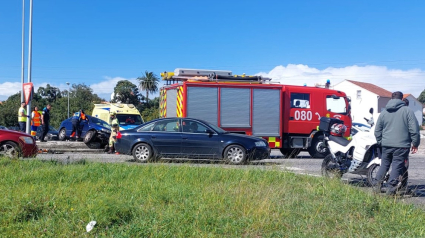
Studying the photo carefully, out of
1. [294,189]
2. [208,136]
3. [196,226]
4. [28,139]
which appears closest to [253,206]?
[196,226]

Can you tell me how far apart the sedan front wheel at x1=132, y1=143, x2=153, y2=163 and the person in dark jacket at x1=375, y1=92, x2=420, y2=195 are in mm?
7056

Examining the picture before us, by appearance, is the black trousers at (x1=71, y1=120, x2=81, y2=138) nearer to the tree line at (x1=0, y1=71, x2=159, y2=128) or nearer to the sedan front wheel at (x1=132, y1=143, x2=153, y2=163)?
the sedan front wheel at (x1=132, y1=143, x2=153, y2=163)

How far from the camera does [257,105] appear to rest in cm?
1577

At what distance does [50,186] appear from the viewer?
7.03 meters

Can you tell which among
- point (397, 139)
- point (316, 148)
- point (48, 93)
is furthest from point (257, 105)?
point (48, 93)

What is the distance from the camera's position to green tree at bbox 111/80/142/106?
66.2 m

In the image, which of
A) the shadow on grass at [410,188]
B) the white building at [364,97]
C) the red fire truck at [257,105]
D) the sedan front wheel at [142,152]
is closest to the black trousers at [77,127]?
the red fire truck at [257,105]

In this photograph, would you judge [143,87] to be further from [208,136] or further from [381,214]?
[381,214]

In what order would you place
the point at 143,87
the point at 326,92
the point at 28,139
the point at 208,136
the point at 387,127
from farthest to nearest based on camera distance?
the point at 143,87
the point at 326,92
the point at 208,136
the point at 28,139
the point at 387,127

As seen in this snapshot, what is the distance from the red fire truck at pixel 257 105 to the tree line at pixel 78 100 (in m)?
42.7

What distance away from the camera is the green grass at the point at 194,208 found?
5.20m

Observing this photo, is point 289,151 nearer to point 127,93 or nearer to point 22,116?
point 22,116

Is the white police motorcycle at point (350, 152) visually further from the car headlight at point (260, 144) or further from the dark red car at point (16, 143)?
the dark red car at point (16, 143)

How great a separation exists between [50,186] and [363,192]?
16.1 feet
